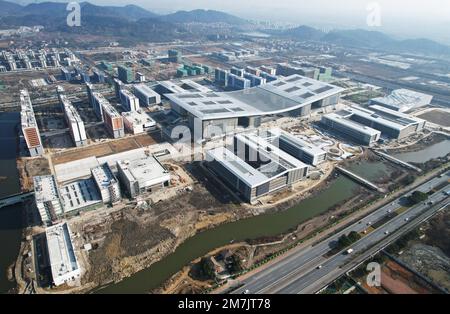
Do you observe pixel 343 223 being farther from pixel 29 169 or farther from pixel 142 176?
pixel 29 169

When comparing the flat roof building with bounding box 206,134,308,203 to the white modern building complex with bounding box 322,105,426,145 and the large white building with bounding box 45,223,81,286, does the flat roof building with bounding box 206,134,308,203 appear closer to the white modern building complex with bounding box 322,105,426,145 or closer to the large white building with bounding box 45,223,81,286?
the white modern building complex with bounding box 322,105,426,145

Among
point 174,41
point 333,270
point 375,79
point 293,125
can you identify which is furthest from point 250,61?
point 333,270

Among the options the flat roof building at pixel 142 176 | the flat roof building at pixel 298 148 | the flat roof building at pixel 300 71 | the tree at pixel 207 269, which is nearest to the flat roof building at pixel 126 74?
the flat roof building at pixel 300 71

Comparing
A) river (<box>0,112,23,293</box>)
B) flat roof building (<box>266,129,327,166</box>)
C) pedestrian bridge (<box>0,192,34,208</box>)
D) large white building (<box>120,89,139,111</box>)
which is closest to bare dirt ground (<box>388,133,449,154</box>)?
flat roof building (<box>266,129,327,166</box>)

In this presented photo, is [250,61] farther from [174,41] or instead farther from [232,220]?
[232,220]

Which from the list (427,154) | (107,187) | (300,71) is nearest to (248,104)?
(427,154)

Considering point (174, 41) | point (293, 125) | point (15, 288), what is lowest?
point (15, 288)
